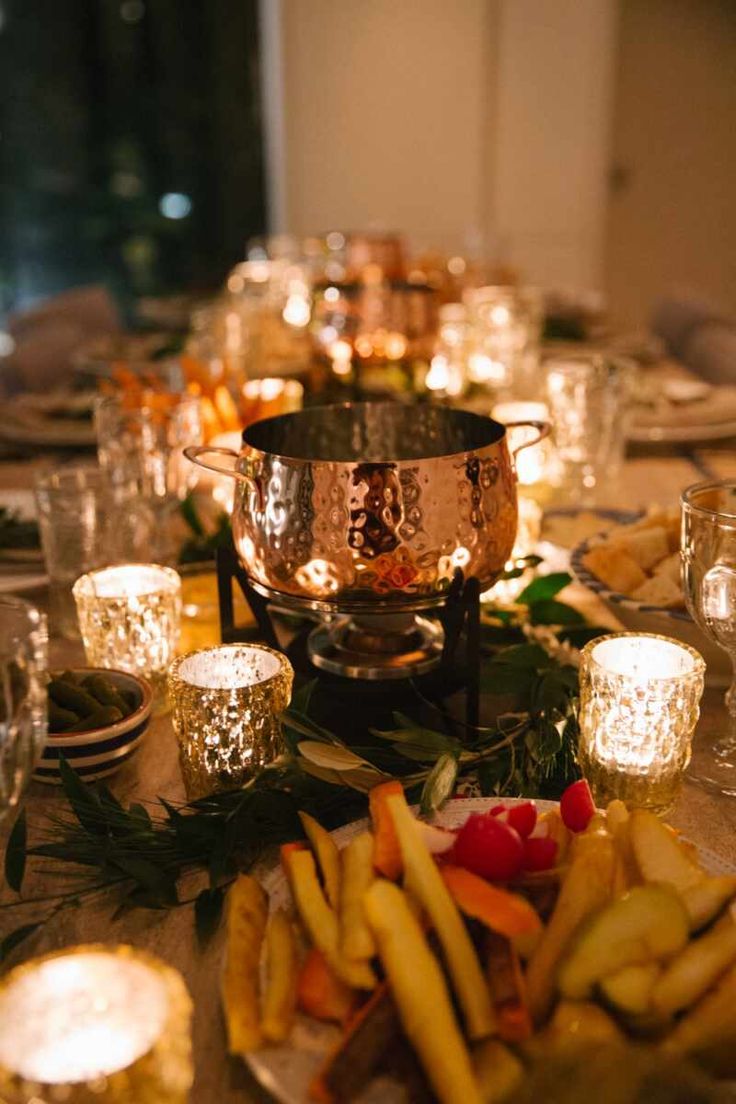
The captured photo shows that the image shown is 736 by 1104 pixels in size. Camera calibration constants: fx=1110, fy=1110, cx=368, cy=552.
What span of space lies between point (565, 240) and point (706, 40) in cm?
133

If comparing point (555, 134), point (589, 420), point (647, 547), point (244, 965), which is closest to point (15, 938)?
point (244, 965)

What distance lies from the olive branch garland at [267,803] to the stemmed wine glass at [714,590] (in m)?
0.12

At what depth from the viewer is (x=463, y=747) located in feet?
2.88

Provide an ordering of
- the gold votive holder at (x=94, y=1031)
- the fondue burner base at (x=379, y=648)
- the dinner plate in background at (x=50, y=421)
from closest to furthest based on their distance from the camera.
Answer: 1. the gold votive holder at (x=94, y=1031)
2. the fondue burner base at (x=379, y=648)
3. the dinner plate in background at (x=50, y=421)

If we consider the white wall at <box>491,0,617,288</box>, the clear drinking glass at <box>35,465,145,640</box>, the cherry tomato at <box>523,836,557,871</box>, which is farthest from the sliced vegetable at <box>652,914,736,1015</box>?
the white wall at <box>491,0,617,288</box>

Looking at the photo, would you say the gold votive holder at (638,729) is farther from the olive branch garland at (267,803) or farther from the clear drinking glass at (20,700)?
the clear drinking glass at (20,700)

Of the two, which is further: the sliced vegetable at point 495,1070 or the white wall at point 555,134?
the white wall at point 555,134

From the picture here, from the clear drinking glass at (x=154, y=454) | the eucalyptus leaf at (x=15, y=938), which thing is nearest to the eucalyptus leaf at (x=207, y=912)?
the eucalyptus leaf at (x=15, y=938)

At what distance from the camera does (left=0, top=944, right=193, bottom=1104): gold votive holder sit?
1.64ft

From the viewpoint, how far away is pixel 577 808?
0.73 meters

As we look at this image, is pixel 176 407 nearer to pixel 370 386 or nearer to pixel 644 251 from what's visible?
pixel 370 386

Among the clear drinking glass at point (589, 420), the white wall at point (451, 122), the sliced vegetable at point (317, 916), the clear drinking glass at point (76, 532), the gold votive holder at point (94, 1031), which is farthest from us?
the white wall at point (451, 122)

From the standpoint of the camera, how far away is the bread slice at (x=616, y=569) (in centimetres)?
108

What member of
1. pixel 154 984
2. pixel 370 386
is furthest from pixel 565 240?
pixel 154 984
